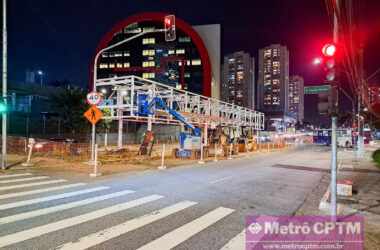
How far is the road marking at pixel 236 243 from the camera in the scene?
208 inches

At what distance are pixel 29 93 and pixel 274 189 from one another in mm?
48692

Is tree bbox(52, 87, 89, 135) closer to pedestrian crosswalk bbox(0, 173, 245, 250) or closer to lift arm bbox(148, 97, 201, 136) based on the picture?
lift arm bbox(148, 97, 201, 136)

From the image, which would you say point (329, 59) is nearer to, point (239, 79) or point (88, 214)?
point (88, 214)

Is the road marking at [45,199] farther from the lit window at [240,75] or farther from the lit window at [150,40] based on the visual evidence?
the lit window at [240,75]

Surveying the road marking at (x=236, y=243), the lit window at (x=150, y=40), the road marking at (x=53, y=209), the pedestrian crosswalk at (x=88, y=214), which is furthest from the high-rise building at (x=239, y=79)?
the road marking at (x=236, y=243)

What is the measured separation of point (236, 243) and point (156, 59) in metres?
102

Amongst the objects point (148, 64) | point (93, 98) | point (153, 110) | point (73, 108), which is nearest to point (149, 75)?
point (148, 64)

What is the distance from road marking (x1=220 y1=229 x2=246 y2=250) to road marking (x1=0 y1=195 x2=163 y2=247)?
3.20 m

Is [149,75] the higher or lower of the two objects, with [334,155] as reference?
higher

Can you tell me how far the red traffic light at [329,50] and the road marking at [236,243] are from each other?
412cm

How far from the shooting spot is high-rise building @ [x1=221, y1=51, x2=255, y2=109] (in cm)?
16025

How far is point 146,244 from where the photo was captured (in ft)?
17.4

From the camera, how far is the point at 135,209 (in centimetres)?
765

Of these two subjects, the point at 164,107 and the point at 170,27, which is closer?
the point at 170,27
